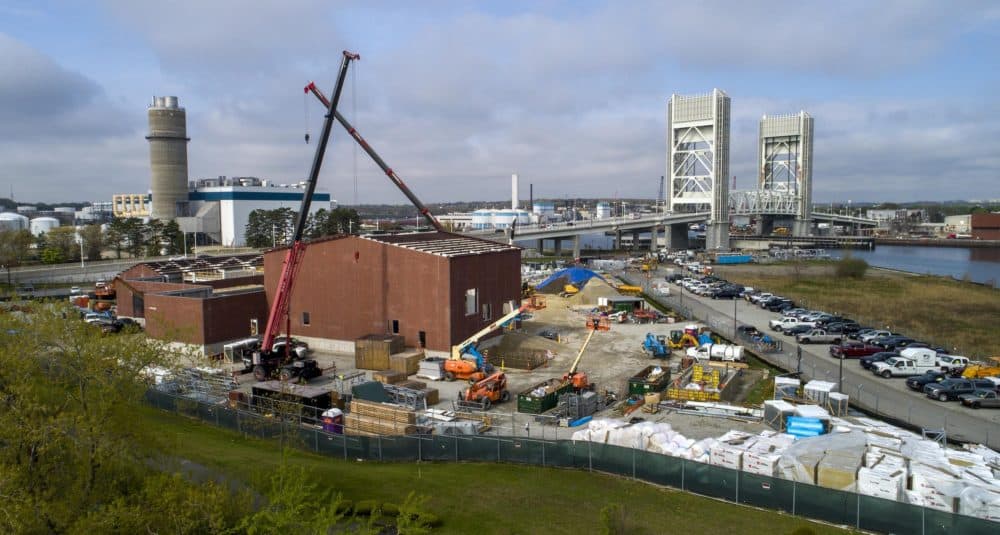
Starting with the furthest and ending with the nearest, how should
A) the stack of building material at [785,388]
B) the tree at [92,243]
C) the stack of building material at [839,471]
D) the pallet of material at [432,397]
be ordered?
the tree at [92,243], the pallet of material at [432,397], the stack of building material at [785,388], the stack of building material at [839,471]

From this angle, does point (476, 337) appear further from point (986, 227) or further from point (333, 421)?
point (986, 227)

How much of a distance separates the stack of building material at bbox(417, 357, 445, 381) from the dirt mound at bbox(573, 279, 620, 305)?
955 inches

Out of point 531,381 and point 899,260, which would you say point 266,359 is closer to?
point 531,381

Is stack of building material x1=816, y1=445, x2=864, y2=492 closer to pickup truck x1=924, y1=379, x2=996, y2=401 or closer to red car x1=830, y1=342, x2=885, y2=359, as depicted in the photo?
pickup truck x1=924, y1=379, x2=996, y2=401

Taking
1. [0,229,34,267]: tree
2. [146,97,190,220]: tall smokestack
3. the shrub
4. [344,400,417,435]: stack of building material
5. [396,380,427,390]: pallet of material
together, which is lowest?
[396,380,427,390]: pallet of material

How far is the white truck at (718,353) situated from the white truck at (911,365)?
5.84 meters

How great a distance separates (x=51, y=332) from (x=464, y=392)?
1621 centimetres

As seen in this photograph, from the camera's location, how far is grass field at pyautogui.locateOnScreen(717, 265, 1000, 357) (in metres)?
39.0

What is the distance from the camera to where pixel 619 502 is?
1508 cm

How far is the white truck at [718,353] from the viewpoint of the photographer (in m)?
31.3

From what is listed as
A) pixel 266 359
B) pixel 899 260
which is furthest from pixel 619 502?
pixel 899 260

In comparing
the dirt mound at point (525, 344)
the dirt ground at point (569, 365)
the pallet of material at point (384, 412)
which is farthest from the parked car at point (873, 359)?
the pallet of material at point (384, 412)

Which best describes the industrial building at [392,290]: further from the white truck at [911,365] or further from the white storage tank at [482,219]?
the white storage tank at [482,219]

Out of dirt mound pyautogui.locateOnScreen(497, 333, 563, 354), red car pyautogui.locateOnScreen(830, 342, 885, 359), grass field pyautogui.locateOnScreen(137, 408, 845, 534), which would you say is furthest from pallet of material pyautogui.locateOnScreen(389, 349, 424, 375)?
red car pyautogui.locateOnScreen(830, 342, 885, 359)
